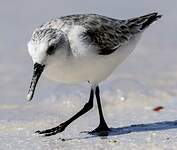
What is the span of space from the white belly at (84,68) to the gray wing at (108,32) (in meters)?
0.07

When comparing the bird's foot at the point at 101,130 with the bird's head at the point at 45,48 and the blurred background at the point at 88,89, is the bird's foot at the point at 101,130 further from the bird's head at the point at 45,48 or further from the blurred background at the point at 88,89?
the bird's head at the point at 45,48

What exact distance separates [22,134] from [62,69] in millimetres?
757

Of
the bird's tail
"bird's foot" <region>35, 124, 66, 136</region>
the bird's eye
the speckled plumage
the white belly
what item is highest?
the bird's tail

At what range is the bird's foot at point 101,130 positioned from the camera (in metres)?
7.12

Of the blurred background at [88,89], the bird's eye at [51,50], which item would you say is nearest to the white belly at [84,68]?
the bird's eye at [51,50]

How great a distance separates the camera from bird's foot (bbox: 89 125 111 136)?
280 inches

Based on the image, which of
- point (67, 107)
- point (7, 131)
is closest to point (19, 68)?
point (67, 107)

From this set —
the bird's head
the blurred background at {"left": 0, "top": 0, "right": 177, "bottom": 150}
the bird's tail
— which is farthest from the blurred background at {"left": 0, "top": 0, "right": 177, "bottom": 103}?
the bird's head

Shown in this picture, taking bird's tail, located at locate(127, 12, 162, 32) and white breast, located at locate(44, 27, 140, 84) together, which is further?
bird's tail, located at locate(127, 12, 162, 32)

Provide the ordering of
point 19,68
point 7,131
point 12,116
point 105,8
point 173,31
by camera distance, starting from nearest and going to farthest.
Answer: point 7,131 < point 12,116 < point 19,68 < point 173,31 < point 105,8

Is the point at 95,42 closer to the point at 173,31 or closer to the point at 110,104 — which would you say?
the point at 110,104

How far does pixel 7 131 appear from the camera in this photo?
7.29 m

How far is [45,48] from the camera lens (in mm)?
6590

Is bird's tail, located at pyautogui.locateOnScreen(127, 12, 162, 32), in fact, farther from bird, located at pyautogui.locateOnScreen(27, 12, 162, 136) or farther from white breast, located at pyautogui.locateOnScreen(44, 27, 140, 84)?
white breast, located at pyautogui.locateOnScreen(44, 27, 140, 84)
